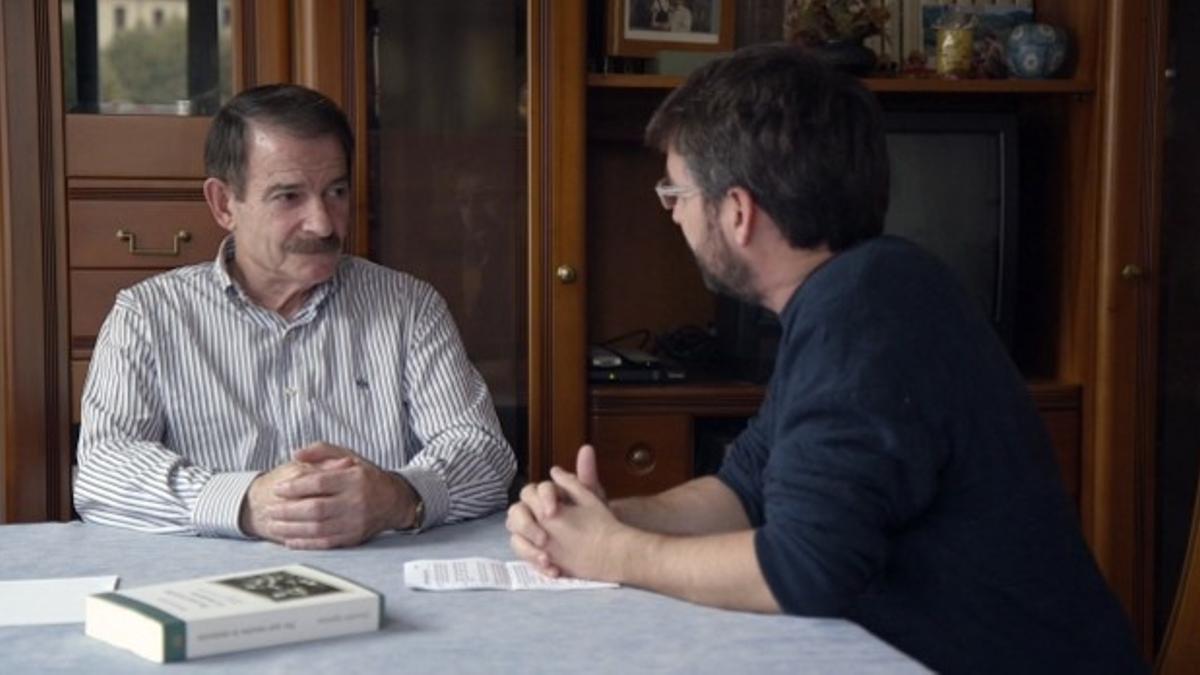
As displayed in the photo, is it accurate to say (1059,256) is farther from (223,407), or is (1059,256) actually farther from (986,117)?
(223,407)

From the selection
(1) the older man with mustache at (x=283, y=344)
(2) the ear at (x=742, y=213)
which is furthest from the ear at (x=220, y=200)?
(2) the ear at (x=742, y=213)

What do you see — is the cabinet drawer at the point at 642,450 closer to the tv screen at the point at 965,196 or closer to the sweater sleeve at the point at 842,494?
the tv screen at the point at 965,196

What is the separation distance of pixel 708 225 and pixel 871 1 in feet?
5.01

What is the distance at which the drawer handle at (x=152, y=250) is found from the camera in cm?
287

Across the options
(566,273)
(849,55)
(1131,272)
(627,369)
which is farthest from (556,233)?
(1131,272)

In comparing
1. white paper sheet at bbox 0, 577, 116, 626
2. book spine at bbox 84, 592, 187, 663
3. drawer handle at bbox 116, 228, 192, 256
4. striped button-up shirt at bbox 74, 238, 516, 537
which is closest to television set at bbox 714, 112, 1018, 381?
striped button-up shirt at bbox 74, 238, 516, 537

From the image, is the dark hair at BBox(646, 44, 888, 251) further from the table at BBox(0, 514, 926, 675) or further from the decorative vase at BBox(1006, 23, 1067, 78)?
the decorative vase at BBox(1006, 23, 1067, 78)

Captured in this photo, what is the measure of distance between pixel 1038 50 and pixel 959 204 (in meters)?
0.31

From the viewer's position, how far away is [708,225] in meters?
Result: 1.76

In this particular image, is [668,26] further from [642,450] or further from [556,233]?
[642,450]

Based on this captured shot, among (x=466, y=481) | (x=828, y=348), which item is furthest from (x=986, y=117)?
(x=828, y=348)

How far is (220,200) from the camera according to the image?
2.52 metres

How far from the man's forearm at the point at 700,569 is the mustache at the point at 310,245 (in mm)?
894

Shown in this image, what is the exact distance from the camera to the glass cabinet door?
296cm
